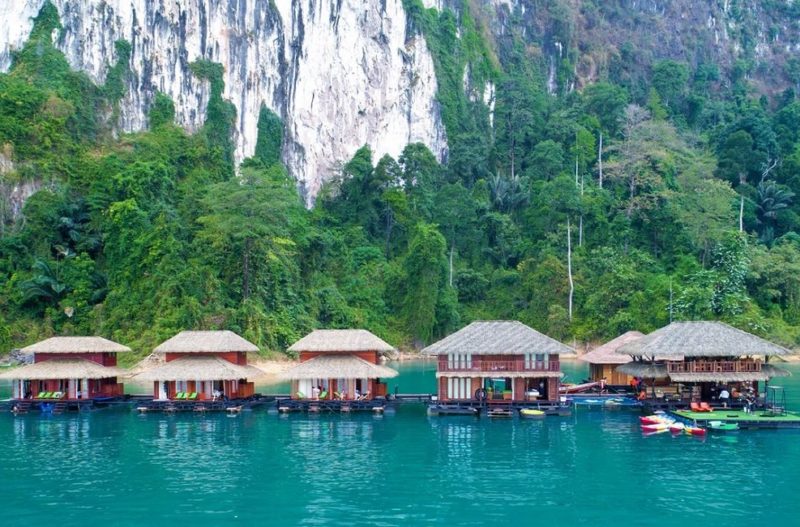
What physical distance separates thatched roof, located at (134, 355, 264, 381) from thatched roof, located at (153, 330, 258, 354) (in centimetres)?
50

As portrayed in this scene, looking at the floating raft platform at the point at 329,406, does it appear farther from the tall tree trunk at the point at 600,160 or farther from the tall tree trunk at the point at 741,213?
the tall tree trunk at the point at 600,160

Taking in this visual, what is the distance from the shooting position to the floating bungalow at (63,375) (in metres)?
39.0

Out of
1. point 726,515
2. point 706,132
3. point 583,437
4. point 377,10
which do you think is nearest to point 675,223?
point 706,132

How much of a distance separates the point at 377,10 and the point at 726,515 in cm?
6388

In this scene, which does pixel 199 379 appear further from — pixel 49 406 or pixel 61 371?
pixel 49 406

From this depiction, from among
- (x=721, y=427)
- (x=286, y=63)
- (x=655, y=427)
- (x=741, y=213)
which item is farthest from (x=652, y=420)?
(x=286, y=63)

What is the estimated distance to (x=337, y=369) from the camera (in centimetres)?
3741

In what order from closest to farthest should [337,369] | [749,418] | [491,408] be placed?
1. [749,418]
2. [491,408]
3. [337,369]

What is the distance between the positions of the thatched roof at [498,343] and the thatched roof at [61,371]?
14299mm

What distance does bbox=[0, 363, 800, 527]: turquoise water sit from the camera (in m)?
22.0

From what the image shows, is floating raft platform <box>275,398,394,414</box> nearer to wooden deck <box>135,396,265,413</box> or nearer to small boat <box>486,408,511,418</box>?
wooden deck <box>135,396,265,413</box>

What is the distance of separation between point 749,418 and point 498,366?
948cm

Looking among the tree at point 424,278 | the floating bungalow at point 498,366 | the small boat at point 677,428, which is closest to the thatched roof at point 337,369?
the floating bungalow at point 498,366

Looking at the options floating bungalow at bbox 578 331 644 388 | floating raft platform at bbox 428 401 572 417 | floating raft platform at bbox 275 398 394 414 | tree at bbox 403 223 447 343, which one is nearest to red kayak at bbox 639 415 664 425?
floating raft platform at bbox 428 401 572 417
